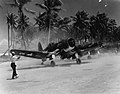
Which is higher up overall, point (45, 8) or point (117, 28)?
point (45, 8)

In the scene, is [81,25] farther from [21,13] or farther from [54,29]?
[21,13]

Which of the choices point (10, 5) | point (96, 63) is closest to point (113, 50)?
point (96, 63)

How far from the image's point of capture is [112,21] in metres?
3.57

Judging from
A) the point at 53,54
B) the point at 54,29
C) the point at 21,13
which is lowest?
the point at 53,54

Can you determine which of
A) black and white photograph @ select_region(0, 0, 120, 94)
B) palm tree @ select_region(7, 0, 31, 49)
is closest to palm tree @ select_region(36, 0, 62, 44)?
black and white photograph @ select_region(0, 0, 120, 94)

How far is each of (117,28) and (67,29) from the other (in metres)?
0.77

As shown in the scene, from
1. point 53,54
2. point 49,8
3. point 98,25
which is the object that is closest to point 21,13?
point 49,8

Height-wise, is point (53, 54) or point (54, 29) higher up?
point (54, 29)

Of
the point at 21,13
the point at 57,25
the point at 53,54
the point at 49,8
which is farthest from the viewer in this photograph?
the point at 53,54

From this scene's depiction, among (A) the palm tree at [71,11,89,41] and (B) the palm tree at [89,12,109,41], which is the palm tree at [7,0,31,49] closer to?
(A) the palm tree at [71,11,89,41]

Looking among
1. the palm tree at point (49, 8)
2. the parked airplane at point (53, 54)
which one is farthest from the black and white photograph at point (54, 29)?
the parked airplane at point (53, 54)

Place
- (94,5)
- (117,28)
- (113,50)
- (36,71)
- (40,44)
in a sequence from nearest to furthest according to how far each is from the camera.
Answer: (94,5) → (117,28) → (40,44) → (113,50) → (36,71)

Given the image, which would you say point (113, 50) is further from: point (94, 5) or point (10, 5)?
point (10, 5)

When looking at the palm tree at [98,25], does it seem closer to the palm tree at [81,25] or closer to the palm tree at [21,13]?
the palm tree at [81,25]
